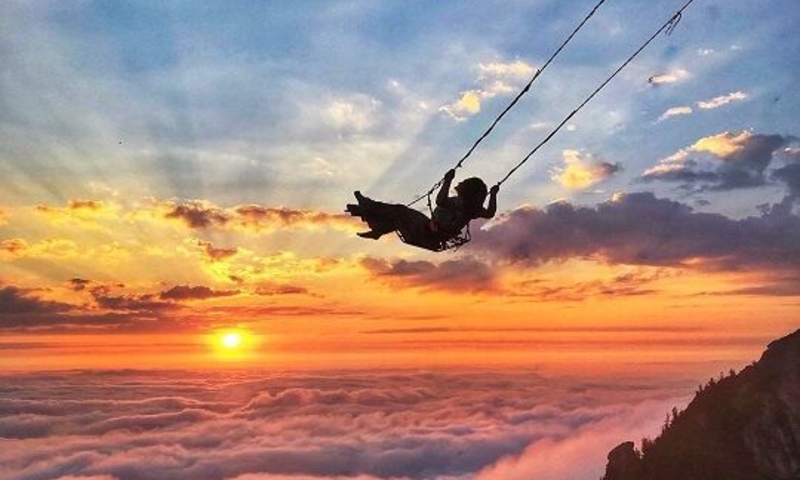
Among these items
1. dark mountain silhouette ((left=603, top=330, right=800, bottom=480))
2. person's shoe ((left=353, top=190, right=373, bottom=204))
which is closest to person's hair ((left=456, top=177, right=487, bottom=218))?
person's shoe ((left=353, top=190, right=373, bottom=204))

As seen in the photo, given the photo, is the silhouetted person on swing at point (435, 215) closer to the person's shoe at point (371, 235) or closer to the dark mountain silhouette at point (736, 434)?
the person's shoe at point (371, 235)

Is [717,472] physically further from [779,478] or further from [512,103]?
[512,103]

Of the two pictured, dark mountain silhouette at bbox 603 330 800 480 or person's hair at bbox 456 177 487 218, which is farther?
dark mountain silhouette at bbox 603 330 800 480

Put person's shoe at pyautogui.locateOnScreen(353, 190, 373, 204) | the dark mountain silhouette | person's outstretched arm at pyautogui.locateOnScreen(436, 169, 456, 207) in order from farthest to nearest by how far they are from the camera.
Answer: the dark mountain silhouette < person's shoe at pyautogui.locateOnScreen(353, 190, 373, 204) < person's outstretched arm at pyautogui.locateOnScreen(436, 169, 456, 207)

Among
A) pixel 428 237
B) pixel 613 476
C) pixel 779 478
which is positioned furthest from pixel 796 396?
pixel 428 237

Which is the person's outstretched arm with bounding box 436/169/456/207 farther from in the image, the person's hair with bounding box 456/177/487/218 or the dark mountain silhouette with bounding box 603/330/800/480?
the dark mountain silhouette with bounding box 603/330/800/480

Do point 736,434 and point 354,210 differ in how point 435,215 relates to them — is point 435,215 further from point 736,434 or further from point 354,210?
point 736,434

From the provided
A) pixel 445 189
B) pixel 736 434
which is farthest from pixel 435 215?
pixel 736 434
